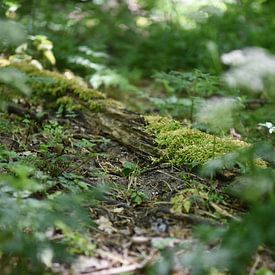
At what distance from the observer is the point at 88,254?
6.48 feet

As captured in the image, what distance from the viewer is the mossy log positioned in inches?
114

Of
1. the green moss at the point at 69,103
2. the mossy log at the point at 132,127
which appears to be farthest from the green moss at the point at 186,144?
the green moss at the point at 69,103

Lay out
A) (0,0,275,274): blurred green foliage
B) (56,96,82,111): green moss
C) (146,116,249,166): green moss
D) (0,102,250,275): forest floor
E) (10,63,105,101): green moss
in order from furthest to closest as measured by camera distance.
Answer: (10,63,105,101): green moss
(56,96,82,111): green moss
(146,116,249,166): green moss
(0,102,250,275): forest floor
(0,0,275,274): blurred green foliage

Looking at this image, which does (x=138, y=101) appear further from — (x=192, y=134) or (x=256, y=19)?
(x=256, y=19)

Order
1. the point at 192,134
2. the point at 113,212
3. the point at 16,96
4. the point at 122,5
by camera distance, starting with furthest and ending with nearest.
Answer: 1. the point at 122,5
2. the point at 16,96
3. the point at 192,134
4. the point at 113,212

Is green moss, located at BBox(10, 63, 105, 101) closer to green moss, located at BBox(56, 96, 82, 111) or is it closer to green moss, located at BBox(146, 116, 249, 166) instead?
green moss, located at BBox(56, 96, 82, 111)

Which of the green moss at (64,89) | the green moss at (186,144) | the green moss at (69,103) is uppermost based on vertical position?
the green moss at (186,144)

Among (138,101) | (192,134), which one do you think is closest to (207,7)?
(138,101)

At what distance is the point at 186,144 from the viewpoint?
9.77 ft

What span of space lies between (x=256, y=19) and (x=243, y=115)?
Result: 7.14 feet

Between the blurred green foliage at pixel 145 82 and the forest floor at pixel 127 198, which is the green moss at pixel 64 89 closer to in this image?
the blurred green foliage at pixel 145 82

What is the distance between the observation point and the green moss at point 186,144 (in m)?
2.81

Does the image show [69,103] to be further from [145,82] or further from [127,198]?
[145,82]

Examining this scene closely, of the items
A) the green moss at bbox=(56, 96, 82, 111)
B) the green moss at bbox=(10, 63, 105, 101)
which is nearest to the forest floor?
the green moss at bbox=(56, 96, 82, 111)
